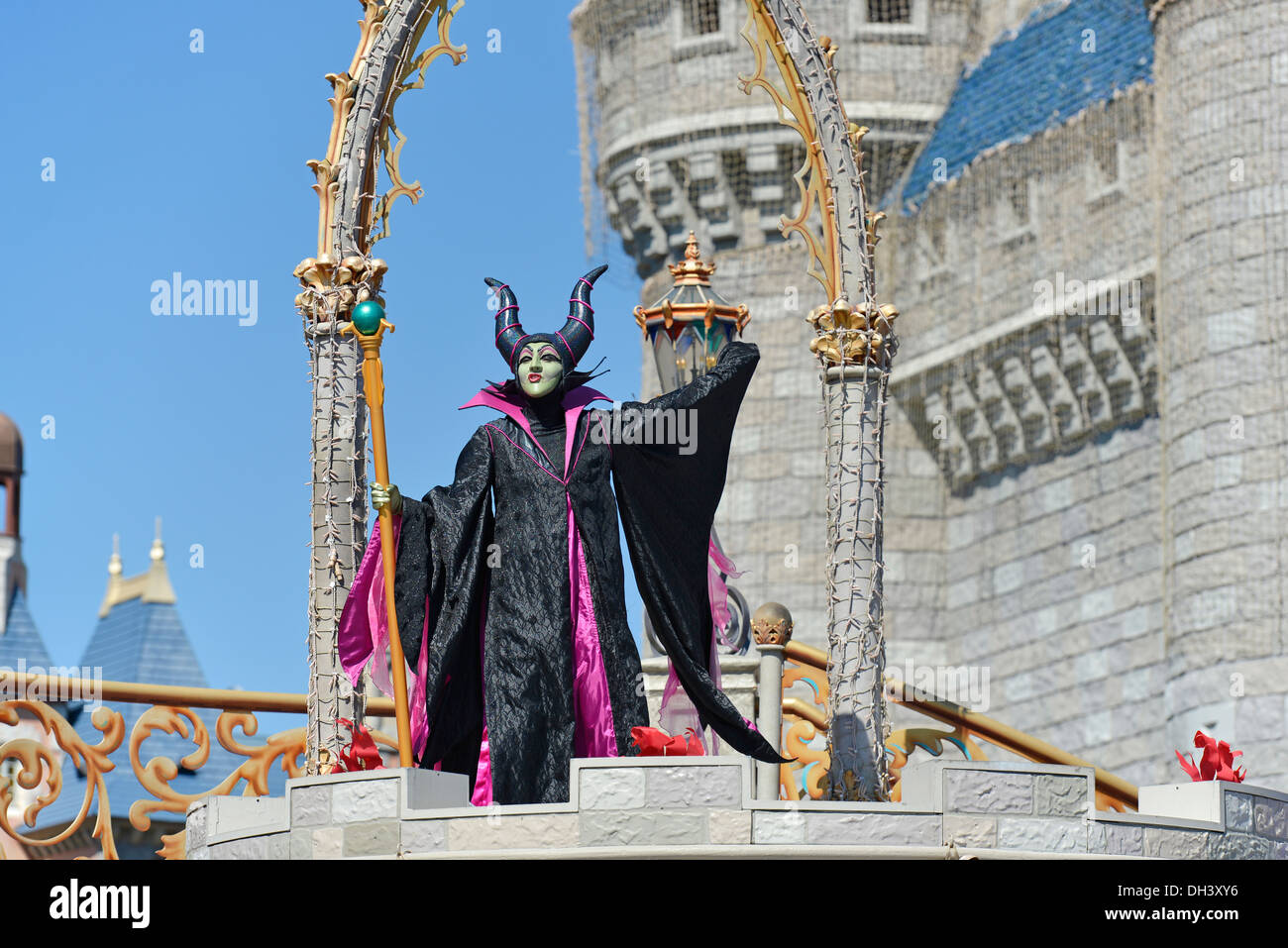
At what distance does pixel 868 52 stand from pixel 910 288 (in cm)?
207

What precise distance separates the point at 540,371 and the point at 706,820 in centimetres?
173

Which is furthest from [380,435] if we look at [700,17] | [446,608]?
[700,17]

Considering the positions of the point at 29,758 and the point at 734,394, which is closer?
the point at 734,394

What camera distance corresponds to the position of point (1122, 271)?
19.7 meters

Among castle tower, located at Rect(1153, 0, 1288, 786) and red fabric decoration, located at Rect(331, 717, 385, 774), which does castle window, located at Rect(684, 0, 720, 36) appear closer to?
castle tower, located at Rect(1153, 0, 1288, 786)

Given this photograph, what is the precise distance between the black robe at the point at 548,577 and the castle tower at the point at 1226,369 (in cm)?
914

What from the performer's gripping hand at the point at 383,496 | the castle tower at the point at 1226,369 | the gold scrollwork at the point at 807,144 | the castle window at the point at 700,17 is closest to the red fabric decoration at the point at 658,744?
the performer's gripping hand at the point at 383,496

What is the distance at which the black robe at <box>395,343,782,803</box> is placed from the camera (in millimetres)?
7699

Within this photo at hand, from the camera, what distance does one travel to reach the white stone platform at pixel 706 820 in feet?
22.2

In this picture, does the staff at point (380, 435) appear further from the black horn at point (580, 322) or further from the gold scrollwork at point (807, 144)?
the gold scrollwork at point (807, 144)

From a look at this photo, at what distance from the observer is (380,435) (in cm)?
752
